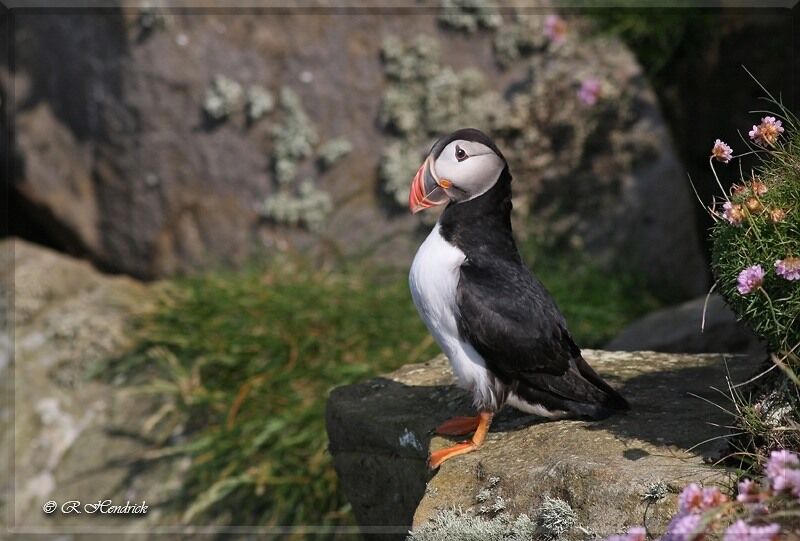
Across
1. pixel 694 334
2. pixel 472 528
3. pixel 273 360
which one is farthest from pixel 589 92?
pixel 472 528

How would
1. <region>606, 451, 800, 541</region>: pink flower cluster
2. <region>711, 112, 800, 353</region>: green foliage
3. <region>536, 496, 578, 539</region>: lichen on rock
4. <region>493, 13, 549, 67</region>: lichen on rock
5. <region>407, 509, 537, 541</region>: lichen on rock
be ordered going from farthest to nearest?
<region>493, 13, 549, 67</region>: lichen on rock < <region>407, 509, 537, 541</region>: lichen on rock < <region>536, 496, 578, 539</region>: lichen on rock < <region>711, 112, 800, 353</region>: green foliage < <region>606, 451, 800, 541</region>: pink flower cluster

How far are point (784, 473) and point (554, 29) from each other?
16.3 feet

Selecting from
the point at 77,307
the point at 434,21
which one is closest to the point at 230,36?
the point at 434,21

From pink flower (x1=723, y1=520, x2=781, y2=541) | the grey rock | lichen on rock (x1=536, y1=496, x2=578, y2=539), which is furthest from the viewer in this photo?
the grey rock

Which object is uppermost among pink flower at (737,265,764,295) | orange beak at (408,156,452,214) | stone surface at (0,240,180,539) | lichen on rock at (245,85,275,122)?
lichen on rock at (245,85,275,122)

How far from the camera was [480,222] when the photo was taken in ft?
13.6

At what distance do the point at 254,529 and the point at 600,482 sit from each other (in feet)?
9.67

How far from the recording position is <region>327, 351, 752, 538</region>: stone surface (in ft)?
11.3

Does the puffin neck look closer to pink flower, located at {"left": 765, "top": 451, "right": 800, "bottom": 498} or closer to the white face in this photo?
the white face

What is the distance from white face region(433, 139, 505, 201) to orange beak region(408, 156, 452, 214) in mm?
18

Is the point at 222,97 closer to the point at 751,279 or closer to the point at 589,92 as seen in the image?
the point at 589,92

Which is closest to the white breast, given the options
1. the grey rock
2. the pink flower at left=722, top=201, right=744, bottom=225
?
the pink flower at left=722, top=201, right=744, bottom=225

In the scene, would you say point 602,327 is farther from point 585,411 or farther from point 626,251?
point 585,411

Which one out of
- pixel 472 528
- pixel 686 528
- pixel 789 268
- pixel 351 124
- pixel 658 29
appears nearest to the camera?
pixel 686 528
